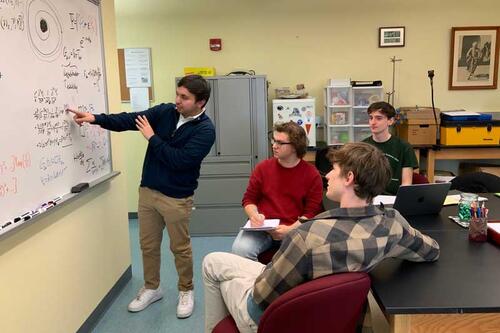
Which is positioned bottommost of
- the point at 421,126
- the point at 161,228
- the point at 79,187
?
the point at 161,228

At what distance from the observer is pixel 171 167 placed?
8.13 feet

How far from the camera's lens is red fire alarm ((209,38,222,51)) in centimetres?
456

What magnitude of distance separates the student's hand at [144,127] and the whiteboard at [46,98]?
29cm

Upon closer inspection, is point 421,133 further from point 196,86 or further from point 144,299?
point 144,299

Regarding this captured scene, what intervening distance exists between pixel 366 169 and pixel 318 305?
0.48 m

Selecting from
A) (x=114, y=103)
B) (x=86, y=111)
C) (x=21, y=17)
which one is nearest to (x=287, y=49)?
(x=114, y=103)

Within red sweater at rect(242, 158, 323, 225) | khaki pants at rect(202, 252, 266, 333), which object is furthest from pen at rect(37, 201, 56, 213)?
red sweater at rect(242, 158, 323, 225)

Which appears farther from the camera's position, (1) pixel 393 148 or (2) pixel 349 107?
(2) pixel 349 107

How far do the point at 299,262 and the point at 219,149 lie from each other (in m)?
2.90

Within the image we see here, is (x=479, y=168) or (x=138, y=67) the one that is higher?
(x=138, y=67)

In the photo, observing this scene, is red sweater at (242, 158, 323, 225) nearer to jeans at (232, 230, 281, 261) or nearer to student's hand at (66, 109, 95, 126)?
jeans at (232, 230, 281, 261)

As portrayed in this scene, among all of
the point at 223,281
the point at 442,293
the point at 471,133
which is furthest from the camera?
the point at 471,133

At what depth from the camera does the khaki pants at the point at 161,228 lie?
2.61m

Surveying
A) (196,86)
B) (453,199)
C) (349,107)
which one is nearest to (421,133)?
(349,107)
